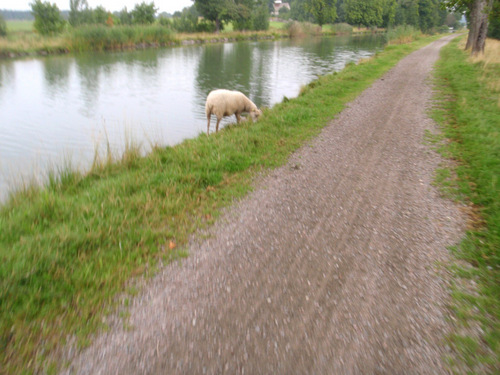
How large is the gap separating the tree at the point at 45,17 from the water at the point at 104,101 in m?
17.1

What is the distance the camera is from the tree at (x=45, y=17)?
39219mm

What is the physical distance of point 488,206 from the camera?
166 inches

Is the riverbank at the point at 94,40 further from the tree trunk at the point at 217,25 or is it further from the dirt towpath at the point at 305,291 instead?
the dirt towpath at the point at 305,291

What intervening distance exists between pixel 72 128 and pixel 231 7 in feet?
187

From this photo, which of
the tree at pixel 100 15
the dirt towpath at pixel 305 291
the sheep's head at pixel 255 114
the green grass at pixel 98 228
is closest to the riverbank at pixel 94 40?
the tree at pixel 100 15

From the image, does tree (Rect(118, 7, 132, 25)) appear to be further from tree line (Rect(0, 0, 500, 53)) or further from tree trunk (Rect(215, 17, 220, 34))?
tree trunk (Rect(215, 17, 220, 34))

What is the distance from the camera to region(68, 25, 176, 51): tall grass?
34094 millimetres

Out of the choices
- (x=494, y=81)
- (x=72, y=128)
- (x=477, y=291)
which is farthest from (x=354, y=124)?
(x=72, y=128)

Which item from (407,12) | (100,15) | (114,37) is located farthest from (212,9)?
(407,12)

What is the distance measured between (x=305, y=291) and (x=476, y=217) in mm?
2978

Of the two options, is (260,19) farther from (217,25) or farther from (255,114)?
(255,114)

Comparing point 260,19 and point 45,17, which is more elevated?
point 260,19

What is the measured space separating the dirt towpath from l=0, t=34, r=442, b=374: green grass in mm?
328

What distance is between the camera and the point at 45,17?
39875 mm
